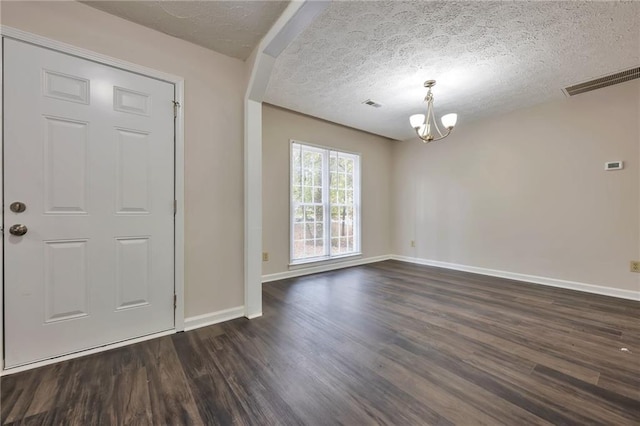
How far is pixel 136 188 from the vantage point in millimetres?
2049

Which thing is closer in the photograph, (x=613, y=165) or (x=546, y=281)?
(x=613, y=165)

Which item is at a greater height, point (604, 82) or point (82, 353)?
point (604, 82)

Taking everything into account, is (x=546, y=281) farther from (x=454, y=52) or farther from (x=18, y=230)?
(x=18, y=230)

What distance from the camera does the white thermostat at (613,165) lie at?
3.09 metres

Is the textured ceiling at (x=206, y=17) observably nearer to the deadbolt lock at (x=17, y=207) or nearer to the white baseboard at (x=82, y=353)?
the deadbolt lock at (x=17, y=207)

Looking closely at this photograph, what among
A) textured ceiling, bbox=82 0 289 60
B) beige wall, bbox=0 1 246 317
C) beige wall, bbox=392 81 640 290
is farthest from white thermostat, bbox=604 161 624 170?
beige wall, bbox=0 1 246 317

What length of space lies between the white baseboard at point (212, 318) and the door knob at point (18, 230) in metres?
1.24

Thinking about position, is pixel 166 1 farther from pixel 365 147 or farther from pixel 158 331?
pixel 365 147

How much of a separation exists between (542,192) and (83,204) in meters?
5.15

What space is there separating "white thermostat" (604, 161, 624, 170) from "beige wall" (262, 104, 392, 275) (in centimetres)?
318

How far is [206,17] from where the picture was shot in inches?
78.2

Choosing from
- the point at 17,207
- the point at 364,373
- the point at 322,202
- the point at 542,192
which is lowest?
the point at 364,373

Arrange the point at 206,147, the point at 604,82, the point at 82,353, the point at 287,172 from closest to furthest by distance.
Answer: the point at 82,353 < the point at 206,147 < the point at 604,82 < the point at 287,172

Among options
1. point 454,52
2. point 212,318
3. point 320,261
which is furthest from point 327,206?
point 454,52
